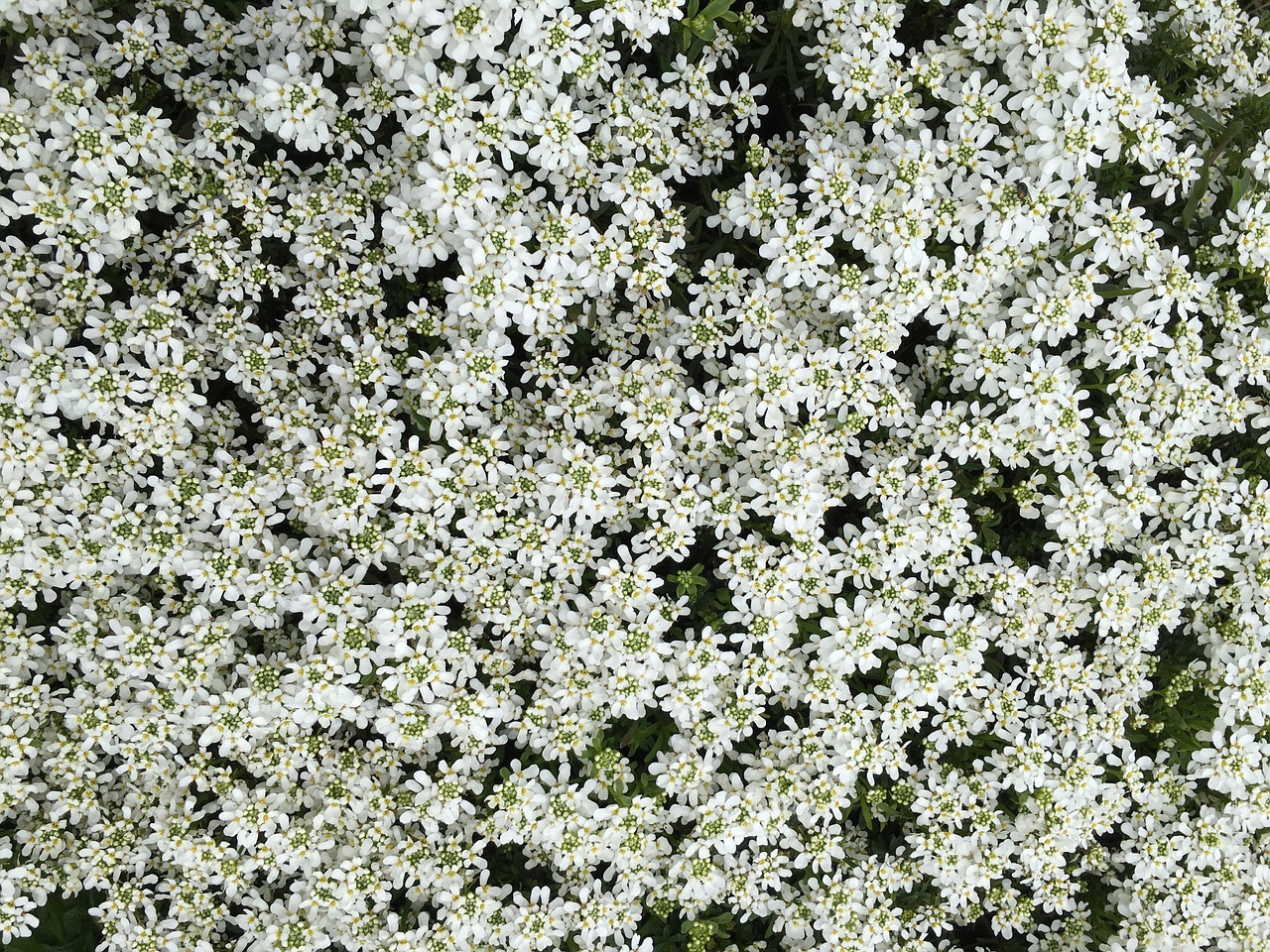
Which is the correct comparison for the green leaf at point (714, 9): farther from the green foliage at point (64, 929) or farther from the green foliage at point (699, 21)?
the green foliage at point (64, 929)

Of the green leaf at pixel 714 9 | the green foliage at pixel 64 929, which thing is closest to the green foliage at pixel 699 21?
the green leaf at pixel 714 9

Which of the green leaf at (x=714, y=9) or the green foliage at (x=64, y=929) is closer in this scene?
the green leaf at (x=714, y=9)

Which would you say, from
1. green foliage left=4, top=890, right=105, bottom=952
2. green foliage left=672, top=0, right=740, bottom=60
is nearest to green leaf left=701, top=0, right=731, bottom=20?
green foliage left=672, top=0, right=740, bottom=60

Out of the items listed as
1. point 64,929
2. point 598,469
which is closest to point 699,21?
point 598,469

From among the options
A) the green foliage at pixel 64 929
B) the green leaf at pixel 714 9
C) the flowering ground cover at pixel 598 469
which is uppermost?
the green leaf at pixel 714 9

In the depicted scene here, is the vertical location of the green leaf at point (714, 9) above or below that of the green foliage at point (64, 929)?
above

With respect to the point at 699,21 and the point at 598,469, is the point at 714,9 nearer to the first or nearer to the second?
the point at 699,21

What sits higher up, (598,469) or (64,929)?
(598,469)

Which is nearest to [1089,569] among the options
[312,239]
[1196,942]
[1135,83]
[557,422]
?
[1196,942]
